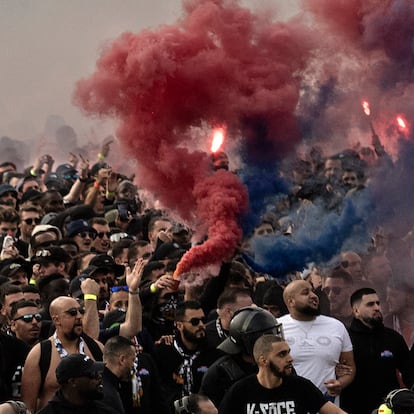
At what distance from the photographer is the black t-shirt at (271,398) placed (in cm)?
921

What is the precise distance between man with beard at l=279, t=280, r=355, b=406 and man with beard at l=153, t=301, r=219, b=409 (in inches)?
28.2

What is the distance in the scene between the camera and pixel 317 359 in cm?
1102

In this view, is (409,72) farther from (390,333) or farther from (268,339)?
(268,339)

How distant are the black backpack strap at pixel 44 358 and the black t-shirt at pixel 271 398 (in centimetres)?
152

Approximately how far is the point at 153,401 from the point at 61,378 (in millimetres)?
1740

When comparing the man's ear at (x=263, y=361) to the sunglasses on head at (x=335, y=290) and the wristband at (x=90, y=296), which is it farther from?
the sunglasses on head at (x=335, y=290)

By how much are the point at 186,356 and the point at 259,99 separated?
3337 mm

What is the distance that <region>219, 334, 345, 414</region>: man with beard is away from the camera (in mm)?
9211

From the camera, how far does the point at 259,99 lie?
13672 millimetres

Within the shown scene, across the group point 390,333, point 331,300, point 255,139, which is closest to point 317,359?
point 390,333

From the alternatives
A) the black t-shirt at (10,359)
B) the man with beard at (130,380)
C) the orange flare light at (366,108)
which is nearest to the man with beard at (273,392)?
the man with beard at (130,380)

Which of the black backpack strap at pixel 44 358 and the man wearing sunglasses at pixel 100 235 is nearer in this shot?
the black backpack strap at pixel 44 358

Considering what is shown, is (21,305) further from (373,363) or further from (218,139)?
(218,139)

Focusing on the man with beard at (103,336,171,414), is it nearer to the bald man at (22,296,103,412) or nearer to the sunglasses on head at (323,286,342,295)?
the bald man at (22,296,103,412)
